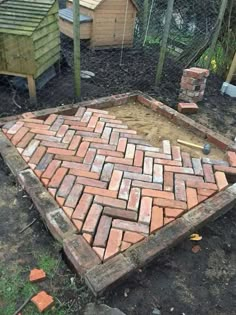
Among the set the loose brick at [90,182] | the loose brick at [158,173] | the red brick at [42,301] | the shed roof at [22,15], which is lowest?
the red brick at [42,301]

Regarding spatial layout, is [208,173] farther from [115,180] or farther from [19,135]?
[19,135]

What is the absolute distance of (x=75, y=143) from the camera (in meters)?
3.45

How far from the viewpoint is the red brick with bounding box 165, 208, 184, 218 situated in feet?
8.71

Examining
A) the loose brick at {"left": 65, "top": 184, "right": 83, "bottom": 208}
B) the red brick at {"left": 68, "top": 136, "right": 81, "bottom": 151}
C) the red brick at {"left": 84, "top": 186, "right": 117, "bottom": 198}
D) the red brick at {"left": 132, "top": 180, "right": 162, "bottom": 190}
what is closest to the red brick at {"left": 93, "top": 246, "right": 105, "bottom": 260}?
the loose brick at {"left": 65, "top": 184, "right": 83, "bottom": 208}

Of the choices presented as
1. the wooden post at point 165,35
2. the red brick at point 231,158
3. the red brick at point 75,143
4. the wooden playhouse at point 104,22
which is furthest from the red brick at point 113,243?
the wooden playhouse at point 104,22

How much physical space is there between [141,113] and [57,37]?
1601 millimetres

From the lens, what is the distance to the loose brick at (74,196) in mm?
2660

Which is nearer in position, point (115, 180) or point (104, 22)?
point (115, 180)

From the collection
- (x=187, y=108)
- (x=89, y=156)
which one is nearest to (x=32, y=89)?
(x=89, y=156)

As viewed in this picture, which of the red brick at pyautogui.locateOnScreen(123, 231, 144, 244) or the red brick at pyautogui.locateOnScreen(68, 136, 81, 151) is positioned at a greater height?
the red brick at pyautogui.locateOnScreen(123, 231, 144, 244)

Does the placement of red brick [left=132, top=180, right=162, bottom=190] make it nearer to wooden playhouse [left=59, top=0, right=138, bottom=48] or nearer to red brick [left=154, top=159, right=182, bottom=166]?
red brick [left=154, top=159, right=182, bottom=166]

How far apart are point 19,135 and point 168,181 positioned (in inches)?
66.8

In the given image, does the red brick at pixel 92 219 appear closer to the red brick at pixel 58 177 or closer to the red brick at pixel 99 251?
the red brick at pixel 99 251

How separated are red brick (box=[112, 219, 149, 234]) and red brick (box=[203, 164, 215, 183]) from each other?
0.94 meters
